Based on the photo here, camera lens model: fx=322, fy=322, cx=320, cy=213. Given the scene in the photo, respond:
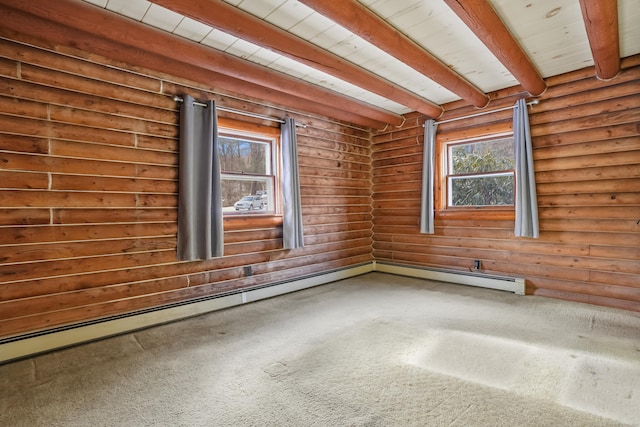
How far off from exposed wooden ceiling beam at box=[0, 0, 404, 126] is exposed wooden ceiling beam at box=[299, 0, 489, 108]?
3.98 ft

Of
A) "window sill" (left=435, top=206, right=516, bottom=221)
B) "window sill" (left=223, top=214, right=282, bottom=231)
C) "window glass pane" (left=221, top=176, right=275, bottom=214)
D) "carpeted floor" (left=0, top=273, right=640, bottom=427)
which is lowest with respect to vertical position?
"carpeted floor" (left=0, top=273, right=640, bottom=427)

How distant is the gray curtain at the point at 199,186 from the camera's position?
3.21 m

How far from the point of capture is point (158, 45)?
8.54ft

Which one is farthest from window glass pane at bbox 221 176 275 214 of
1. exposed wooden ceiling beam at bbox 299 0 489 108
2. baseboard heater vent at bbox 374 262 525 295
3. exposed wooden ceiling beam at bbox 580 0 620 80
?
exposed wooden ceiling beam at bbox 580 0 620 80

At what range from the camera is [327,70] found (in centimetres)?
310

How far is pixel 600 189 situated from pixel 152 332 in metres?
4.74

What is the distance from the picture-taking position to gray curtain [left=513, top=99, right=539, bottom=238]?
3.74 metres

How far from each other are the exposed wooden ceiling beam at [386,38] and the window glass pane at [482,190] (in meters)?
1.25

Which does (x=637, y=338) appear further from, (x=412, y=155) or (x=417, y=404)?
(x=412, y=155)

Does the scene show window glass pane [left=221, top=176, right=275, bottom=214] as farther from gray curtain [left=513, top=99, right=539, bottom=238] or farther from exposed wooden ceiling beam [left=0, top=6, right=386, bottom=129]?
gray curtain [left=513, top=99, right=539, bottom=238]

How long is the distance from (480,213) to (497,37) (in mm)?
2340

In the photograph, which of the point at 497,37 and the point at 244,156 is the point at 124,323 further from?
the point at 497,37

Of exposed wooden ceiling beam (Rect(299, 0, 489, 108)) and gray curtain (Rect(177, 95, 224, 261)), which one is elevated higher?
exposed wooden ceiling beam (Rect(299, 0, 489, 108))

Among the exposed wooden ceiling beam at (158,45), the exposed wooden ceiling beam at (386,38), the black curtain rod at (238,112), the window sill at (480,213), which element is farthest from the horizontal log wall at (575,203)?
the black curtain rod at (238,112)
